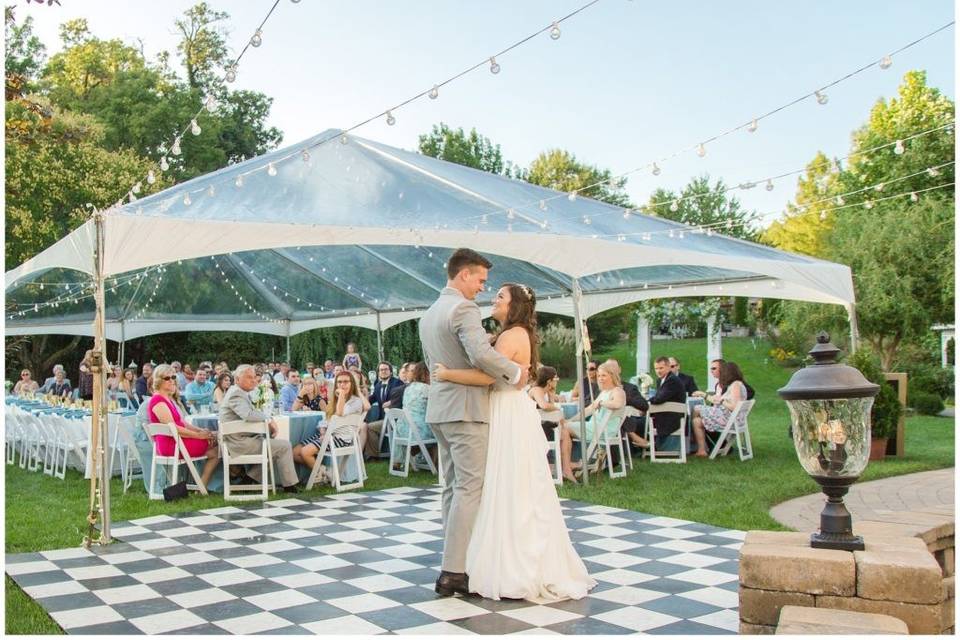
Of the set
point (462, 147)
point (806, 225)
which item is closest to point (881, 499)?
point (806, 225)

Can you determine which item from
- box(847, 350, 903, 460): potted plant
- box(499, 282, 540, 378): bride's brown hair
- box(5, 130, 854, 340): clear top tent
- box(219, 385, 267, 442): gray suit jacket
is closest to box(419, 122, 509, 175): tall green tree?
box(5, 130, 854, 340): clear top tent

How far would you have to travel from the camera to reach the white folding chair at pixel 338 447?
7.41 m

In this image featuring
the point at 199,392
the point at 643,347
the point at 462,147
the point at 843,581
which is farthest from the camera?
the point at 462,147

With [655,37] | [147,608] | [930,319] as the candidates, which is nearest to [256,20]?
[147,608]

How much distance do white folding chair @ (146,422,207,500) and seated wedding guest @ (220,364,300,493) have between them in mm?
332

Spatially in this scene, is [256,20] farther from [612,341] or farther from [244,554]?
[612,341]

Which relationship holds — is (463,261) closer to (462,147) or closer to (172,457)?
(172,457)

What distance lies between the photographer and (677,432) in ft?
30.4

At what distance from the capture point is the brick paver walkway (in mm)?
6060

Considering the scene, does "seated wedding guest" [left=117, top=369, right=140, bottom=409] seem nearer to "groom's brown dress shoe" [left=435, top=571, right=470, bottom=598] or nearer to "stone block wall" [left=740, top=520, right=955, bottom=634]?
"groom's brown dress shoe" [left=435, top=571, right=470, bottom=598]

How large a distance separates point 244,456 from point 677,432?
4447 millimetres

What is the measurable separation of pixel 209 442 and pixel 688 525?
3.90m

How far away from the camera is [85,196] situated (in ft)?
61.3

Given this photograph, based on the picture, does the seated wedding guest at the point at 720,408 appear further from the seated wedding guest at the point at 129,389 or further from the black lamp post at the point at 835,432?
the seated wedding guest at the point at 129,389
